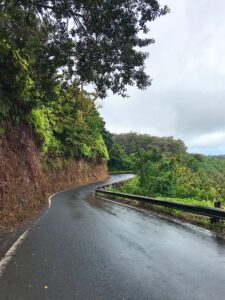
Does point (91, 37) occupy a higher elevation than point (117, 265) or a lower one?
higher

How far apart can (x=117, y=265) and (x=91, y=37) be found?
22.2 ft

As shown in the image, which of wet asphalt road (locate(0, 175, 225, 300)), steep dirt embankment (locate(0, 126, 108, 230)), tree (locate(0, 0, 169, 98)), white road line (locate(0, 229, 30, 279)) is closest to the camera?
wet asphalt road (locate(0, 175, 225, 300))

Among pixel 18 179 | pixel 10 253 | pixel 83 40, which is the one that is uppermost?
pixel 83 40

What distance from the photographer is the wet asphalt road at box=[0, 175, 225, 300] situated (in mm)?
5029

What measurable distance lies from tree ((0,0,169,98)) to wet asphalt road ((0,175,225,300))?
4.93 meters

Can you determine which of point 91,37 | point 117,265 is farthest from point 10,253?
point 91,37

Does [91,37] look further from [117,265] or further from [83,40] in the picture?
[117,265]

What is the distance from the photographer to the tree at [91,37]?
369 inches

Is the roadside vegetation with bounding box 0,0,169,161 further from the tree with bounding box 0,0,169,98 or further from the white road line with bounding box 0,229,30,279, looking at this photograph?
the white road line with bounding box 0,229,30,279

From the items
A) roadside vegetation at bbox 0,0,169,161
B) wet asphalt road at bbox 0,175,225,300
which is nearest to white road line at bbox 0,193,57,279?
wet asphalt road at bbox 0,175,225,300

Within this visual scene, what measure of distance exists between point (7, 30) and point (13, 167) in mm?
6151

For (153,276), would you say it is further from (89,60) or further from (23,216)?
(23,216)

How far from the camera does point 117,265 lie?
21.0 ft

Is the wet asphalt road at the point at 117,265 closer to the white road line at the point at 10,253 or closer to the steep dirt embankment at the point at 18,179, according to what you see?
the white road line at the point at 10,253
